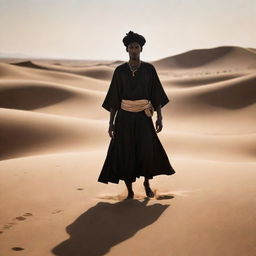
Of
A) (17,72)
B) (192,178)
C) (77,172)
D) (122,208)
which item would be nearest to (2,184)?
(77,172)

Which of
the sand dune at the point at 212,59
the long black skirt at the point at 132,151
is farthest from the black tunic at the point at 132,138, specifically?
the sand dune at the point at 212,59

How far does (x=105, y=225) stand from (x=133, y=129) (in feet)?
A: 3.87

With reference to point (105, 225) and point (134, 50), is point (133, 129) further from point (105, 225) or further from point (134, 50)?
point (105, 225)

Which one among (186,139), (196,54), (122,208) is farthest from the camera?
(196,54)

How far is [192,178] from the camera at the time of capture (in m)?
5.42

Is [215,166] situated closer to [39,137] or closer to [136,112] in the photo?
[136,112]

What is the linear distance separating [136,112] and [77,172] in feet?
6.12

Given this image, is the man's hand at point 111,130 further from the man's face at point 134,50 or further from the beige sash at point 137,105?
the man's face at point 134,50

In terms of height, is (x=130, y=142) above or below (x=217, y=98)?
below

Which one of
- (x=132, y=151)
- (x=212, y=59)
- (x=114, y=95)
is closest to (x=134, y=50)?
(x=114, y=95)

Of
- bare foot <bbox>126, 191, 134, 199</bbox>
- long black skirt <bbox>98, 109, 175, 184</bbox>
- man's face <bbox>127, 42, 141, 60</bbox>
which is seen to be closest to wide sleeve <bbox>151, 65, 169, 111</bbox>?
long black skirt <bbox>98, 109, 175, 184</bbox>

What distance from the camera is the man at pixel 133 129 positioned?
4.44 meters

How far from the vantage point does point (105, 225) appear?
3820mm

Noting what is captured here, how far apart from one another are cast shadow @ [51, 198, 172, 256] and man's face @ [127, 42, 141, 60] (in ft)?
5.38
